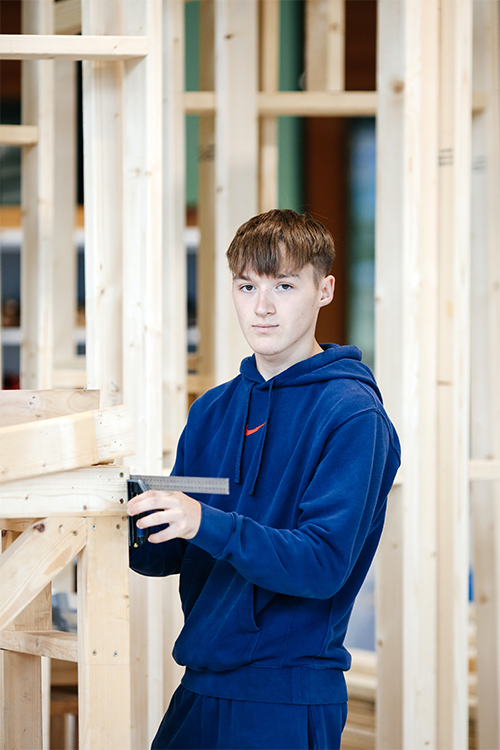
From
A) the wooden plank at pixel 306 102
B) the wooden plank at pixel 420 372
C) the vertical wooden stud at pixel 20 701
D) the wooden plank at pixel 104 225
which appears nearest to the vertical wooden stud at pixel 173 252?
the wooden plank at pixel 306 102

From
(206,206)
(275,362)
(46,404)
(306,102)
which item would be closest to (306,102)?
(306,102)

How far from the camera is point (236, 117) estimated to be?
247 centimetres

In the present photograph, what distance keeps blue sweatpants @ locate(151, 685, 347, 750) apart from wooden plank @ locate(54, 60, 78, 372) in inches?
97.5

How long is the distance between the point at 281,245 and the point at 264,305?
109 millimetres

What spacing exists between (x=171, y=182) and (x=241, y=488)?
1370mm

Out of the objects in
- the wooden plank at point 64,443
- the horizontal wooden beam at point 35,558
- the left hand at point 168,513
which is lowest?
the horizontal wooden beam at point 35,558

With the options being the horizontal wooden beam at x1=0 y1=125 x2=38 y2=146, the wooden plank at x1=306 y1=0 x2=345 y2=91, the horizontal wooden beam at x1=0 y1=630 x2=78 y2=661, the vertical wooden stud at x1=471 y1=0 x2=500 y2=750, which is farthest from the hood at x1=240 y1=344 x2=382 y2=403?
the wooden plank at x1=306 y1=0 x2=345 y2=91

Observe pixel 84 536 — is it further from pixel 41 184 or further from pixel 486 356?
pixel 486 356

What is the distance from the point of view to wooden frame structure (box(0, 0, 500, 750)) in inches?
78.4

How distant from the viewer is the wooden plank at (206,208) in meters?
3.36

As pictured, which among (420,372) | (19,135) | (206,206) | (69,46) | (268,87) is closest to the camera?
(69,46)

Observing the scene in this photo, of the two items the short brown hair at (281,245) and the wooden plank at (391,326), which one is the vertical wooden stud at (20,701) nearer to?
the short brown hair at (281,245)

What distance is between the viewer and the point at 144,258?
77.8 inches

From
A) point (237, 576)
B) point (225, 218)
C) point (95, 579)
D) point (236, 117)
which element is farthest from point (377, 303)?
point (95, 579)
